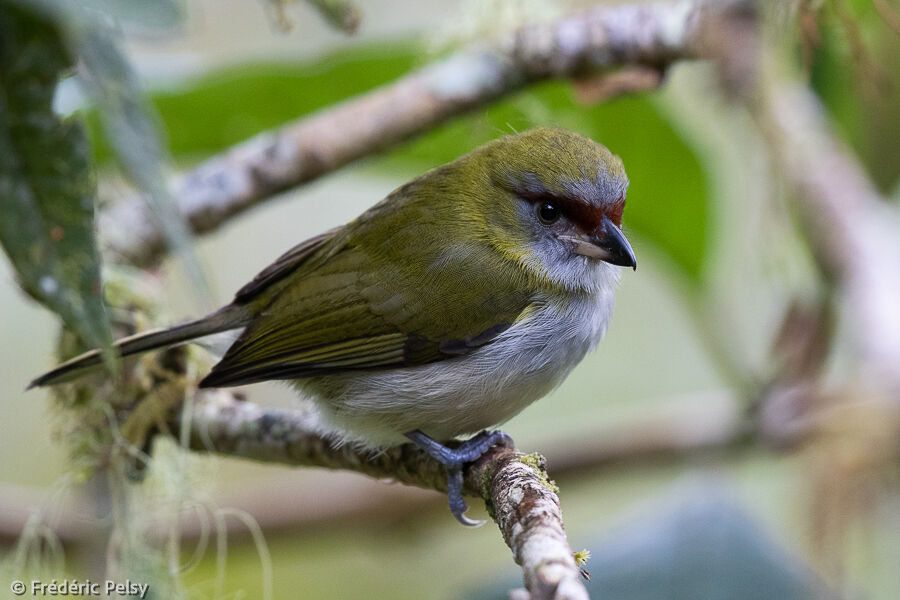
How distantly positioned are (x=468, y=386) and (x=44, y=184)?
123 centimetres

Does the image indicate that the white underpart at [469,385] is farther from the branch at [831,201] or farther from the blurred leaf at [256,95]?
the blurred leaf at [256,95]

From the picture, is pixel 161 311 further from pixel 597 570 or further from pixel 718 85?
pixel 718 85

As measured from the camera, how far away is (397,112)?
10.5 ft

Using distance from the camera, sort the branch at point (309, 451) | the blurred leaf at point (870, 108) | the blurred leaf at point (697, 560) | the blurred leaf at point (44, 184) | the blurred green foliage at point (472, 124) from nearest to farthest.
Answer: the blurred leaf at point (44, 184), the branch at point (309, 451), the blurred leaf at point (697, 560), the blurred leaf at point (870, 108), the blurred green foliage at point (472, 124)

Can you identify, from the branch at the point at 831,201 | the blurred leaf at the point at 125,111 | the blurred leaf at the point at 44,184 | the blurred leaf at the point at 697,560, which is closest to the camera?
the blurred leaf at the point at 125,111

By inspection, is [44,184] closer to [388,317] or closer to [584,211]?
[388,317]

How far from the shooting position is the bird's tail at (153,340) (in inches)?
88.6

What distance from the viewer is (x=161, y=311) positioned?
9.38 ft

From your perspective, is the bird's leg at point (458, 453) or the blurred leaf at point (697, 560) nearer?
the bird's leg at point (458, 453)

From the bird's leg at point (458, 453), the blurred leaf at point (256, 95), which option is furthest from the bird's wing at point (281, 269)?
the blurred leaf at point (256, 95)

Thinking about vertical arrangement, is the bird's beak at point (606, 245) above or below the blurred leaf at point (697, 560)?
above

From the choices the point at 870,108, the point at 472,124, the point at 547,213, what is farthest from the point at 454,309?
the point at 870,108

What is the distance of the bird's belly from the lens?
246cm

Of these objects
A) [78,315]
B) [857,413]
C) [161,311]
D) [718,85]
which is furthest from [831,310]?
[78,315]
